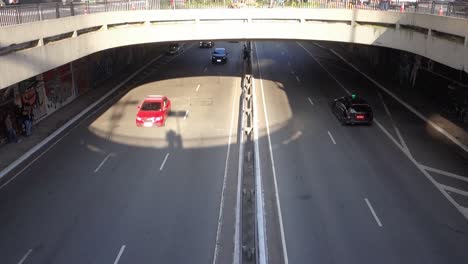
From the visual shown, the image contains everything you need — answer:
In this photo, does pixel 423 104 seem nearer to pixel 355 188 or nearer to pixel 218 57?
pixel 355 188

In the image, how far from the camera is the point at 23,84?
26938 mm

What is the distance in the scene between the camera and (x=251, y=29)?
111ft

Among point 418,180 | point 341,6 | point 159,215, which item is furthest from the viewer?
point 341,6

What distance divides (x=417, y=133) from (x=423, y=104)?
6.95 m

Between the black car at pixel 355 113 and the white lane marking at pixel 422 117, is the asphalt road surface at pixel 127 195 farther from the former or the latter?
the white lane marking at pixel 422 117

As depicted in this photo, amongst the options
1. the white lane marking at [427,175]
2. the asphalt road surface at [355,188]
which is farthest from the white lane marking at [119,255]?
the white lane marking at [427,175]

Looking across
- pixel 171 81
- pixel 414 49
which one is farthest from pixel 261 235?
pixel 171 81

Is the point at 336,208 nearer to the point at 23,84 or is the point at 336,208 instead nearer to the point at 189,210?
the point at 189,210

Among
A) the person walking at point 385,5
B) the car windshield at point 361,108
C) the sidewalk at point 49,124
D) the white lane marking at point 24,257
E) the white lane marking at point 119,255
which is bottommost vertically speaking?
the white lane marking at point 24,257

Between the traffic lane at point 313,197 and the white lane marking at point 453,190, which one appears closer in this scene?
the traffic lane at point 313,197

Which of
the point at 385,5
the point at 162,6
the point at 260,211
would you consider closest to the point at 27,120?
the point at 162,6

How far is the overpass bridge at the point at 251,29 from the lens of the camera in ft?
77.1

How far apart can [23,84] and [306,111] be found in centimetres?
1769

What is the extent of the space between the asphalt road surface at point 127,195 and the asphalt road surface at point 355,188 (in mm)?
2240
